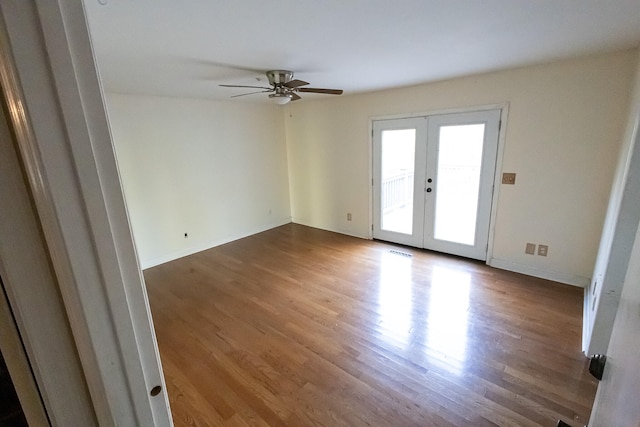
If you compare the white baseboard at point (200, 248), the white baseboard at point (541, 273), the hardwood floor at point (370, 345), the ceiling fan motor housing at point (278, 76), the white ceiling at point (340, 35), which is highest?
the white ceiling at point (340, 35)

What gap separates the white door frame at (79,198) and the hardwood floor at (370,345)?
1439 mm

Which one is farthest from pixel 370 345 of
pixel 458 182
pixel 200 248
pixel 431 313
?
pixel 200 248

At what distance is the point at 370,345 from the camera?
2311 mm

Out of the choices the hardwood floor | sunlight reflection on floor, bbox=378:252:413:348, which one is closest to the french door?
the hardwood floor

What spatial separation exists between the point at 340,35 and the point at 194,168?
3.12 metres

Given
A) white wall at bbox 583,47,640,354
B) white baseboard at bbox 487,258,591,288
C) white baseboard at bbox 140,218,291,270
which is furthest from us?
white baseboard at bbox 140,218,291,270

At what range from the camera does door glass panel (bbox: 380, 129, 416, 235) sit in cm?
401

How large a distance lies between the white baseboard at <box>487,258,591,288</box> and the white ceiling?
2.18 meters

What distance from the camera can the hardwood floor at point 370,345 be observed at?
177cm

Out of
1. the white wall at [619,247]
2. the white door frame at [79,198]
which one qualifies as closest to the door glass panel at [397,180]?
the white wall at [619,247]

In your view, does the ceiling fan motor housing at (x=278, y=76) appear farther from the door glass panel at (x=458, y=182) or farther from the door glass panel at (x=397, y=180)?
the door glass panel at (x=458, y=182)

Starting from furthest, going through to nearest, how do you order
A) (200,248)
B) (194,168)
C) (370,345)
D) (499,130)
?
(200,248), (194,168), (499,130), (370,345)

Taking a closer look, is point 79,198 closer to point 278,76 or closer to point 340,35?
point 340,35

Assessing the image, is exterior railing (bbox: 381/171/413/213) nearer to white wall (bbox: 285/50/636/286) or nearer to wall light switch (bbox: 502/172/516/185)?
white wall (bbox: 285/50/636/286)
